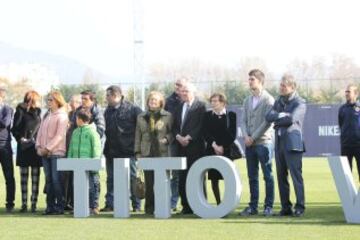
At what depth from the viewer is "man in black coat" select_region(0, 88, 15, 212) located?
14141 millimetres

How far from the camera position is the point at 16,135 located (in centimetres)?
1416

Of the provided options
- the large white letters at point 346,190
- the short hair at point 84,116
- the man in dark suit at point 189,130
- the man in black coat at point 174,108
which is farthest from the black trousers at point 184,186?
the large white letters at point 346,190

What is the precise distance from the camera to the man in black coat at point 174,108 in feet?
43.4

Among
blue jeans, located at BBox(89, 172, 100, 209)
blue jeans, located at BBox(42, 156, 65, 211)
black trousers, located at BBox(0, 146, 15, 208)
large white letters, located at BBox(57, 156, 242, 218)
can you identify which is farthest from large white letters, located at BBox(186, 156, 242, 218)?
black trousers, located at BBox(0, 146, 15, 208)

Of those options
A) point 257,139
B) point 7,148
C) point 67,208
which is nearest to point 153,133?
point 257,139

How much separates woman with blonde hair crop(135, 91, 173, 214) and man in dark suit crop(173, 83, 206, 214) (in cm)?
18

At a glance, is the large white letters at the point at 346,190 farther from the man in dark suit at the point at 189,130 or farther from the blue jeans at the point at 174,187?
the blue jeans at the point at 174,187

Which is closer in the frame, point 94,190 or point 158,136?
point 158,136

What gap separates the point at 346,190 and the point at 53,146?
14.3 feet

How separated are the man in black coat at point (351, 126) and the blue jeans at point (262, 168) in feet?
5.70

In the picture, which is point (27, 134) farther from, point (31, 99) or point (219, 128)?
point (219, 128)

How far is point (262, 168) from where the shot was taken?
12.8 meters

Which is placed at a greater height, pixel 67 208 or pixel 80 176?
pixel 80 176

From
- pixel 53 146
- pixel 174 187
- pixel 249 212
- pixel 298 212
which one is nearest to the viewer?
pixel 298 212
